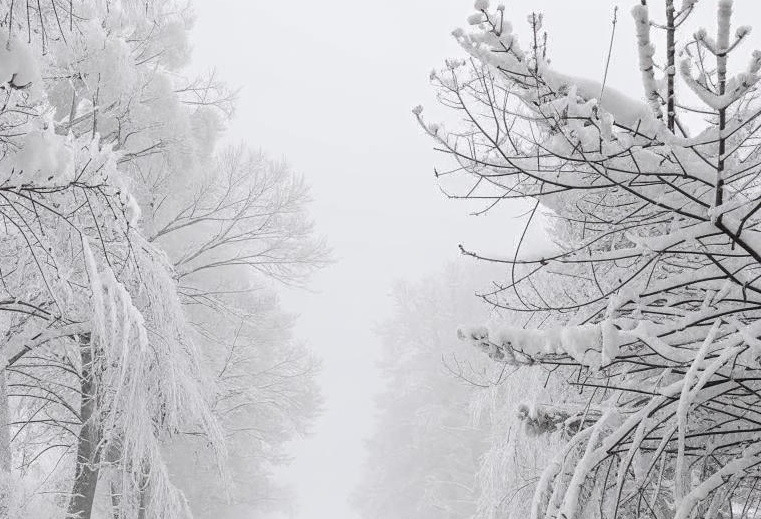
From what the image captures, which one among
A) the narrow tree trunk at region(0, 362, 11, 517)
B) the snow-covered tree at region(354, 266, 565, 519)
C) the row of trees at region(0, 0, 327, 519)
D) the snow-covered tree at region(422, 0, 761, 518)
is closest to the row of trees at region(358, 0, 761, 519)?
the snow-covered tree at region(422, 0, 761, 518)

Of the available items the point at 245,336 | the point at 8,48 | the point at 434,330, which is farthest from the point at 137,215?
the point at 434,330

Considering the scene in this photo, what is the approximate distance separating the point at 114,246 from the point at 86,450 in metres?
2.25

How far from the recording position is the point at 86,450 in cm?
591

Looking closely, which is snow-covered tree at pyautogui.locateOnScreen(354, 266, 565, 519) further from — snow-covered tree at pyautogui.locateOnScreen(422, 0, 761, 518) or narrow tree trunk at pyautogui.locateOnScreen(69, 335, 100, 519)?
snow-covered tree at pyautogui.locateOnScreen(422, 0, 761, 518)

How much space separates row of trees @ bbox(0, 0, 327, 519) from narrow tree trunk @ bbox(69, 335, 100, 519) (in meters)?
0.02

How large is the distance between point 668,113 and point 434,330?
15632 millimetres

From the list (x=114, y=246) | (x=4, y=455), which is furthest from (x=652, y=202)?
(x=4, y=455)

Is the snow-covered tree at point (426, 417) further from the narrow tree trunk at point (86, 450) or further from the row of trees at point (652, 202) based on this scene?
the row of trees at point (652, 202)

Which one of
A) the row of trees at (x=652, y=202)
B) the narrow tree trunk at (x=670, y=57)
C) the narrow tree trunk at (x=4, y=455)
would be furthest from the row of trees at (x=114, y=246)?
the narrow tree trunk at (x=670, y=57)

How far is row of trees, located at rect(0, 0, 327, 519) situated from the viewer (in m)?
3.51

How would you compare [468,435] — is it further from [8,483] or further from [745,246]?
[745,246]

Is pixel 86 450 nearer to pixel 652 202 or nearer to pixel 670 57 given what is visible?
pixel 652 202

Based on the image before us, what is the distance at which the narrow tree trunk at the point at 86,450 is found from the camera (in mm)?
5629

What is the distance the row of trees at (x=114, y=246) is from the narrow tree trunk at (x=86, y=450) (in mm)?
19
